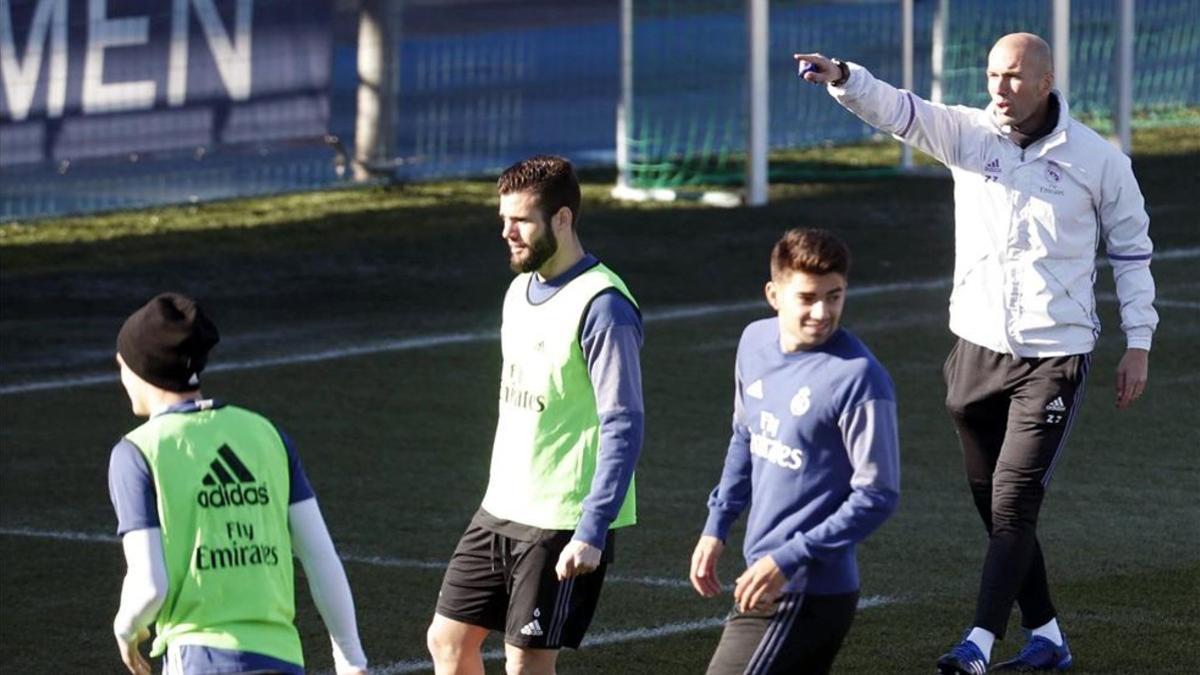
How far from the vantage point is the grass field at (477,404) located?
9062mm

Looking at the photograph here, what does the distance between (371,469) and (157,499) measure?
6.42m

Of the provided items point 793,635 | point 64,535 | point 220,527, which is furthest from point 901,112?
point 64,535

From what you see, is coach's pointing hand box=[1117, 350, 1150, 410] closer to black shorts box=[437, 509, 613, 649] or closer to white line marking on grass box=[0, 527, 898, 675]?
white line marking on grass box=[0, 527, 898, 675]

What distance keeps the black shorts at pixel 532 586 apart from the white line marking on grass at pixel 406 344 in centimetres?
747

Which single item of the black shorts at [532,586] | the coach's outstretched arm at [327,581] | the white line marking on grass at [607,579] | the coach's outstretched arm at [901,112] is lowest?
the white line marking on grass at [607,579]

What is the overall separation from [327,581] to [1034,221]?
133 inches

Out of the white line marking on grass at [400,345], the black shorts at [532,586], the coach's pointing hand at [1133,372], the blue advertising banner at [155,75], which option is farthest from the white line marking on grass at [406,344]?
the black shorts at [532,586]

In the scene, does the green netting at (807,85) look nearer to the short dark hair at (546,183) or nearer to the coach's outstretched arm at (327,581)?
the short dark hair at (546,183)

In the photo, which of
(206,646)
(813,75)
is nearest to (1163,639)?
(813,75)

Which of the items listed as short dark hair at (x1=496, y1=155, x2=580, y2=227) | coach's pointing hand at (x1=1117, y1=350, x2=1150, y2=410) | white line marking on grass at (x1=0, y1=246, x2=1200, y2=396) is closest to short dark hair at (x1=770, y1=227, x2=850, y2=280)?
short dark hair at (x1=496, y1=155, x2=580, y2=227)

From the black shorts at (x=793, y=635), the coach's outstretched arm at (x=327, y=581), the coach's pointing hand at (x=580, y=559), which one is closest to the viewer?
the coach's outstretched arm at (x=327, y=581)

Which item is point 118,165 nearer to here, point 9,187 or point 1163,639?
point 9,187

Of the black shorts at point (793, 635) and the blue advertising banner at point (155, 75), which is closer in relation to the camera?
the black shorts at point (793, 635)

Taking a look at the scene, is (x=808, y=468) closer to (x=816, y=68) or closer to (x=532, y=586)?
(x=532, y=586)
